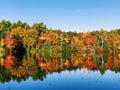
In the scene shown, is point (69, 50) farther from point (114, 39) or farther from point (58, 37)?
point (114, 39)

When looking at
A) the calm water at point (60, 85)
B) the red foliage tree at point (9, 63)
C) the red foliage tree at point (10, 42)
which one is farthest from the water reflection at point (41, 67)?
the red foliage tree at point (10, 42)

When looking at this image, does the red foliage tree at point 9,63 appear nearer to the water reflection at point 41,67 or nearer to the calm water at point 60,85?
the water reflection at point 41,67

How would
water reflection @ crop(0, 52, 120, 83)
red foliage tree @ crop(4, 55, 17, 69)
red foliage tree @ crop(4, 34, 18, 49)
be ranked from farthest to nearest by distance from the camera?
1. red foliage tree @ crop(4, 34, 18, 49)
2. red foliage tree @ crop(4, 55, 17, 69)
3. water reflection @ crop(0, 52, 120, 83)

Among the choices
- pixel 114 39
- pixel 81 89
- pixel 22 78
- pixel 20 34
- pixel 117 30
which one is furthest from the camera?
pixel 117 30

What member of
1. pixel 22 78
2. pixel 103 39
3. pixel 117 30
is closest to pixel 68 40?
pixel 103 39

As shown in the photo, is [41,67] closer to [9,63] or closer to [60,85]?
[9,63]

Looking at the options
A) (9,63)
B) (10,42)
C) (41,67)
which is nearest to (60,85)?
(41,67)

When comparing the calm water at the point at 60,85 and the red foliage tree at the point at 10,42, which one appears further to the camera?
the red foliage tree at the point at 10,42

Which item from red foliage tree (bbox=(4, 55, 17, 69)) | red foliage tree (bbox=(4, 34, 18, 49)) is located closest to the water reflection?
red foliage tree (bbox=(4, 55, 17, 69))

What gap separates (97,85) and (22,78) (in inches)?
349

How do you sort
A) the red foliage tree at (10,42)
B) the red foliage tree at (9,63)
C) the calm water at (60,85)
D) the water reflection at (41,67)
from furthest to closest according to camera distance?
the red foliage tree at (10,42)
the red foliage tree at (9,63)
the water reflection at (41,67)
the calm water at (60,85)

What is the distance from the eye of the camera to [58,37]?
99062mm

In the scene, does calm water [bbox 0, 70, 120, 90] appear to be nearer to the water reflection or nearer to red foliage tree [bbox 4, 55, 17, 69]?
the water reflection

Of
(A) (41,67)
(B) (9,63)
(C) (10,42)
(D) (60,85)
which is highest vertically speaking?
(C) (10,42)
